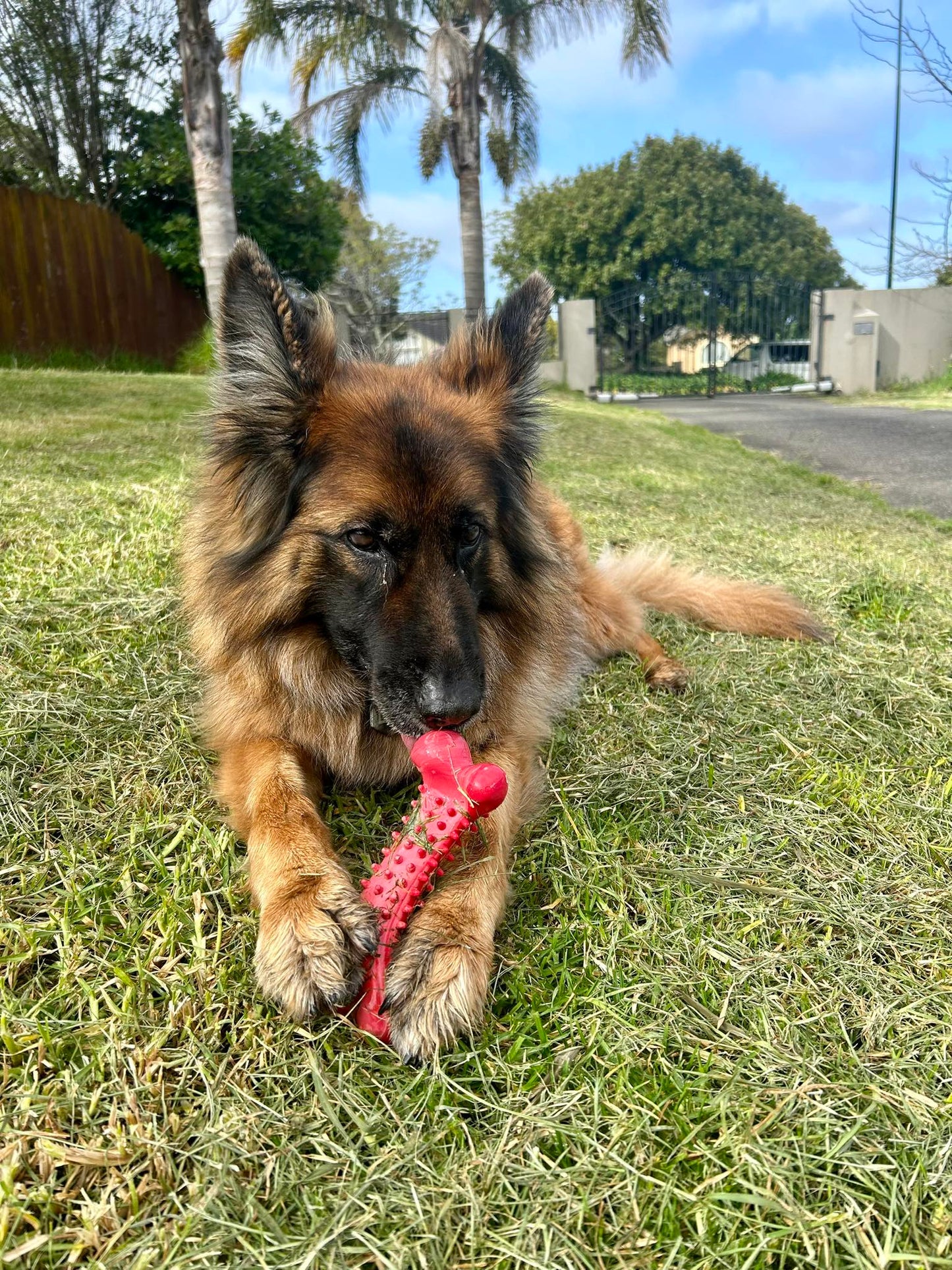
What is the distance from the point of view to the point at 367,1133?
1626 mm

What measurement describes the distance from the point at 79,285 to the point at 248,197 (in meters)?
4.48

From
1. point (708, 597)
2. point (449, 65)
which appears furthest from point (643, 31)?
point (708, 597)

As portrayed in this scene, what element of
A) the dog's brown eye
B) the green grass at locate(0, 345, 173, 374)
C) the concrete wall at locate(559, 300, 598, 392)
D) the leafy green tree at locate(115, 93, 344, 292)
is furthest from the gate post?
the dog's brown eye

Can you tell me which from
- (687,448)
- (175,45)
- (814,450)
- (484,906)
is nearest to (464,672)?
(484,906)

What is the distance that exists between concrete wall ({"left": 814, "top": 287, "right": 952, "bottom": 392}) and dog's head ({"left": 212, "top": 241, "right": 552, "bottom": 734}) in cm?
2606

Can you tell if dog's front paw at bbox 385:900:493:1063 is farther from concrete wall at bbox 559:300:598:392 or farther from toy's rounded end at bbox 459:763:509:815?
concrete wall at bbox 559:300:598:392

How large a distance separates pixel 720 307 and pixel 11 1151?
32277 millimetres

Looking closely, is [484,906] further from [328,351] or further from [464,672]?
[328,351]

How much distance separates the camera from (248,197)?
17078mm

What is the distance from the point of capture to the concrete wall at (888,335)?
25016 millimetres

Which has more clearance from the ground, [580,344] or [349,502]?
[580,344]

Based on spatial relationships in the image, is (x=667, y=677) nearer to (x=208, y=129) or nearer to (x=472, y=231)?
(x=208, y=129)

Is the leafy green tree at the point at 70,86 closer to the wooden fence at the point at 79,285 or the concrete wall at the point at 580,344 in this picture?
the wooden fence at the point at 79,285

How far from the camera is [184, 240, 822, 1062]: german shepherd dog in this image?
6.74ft
